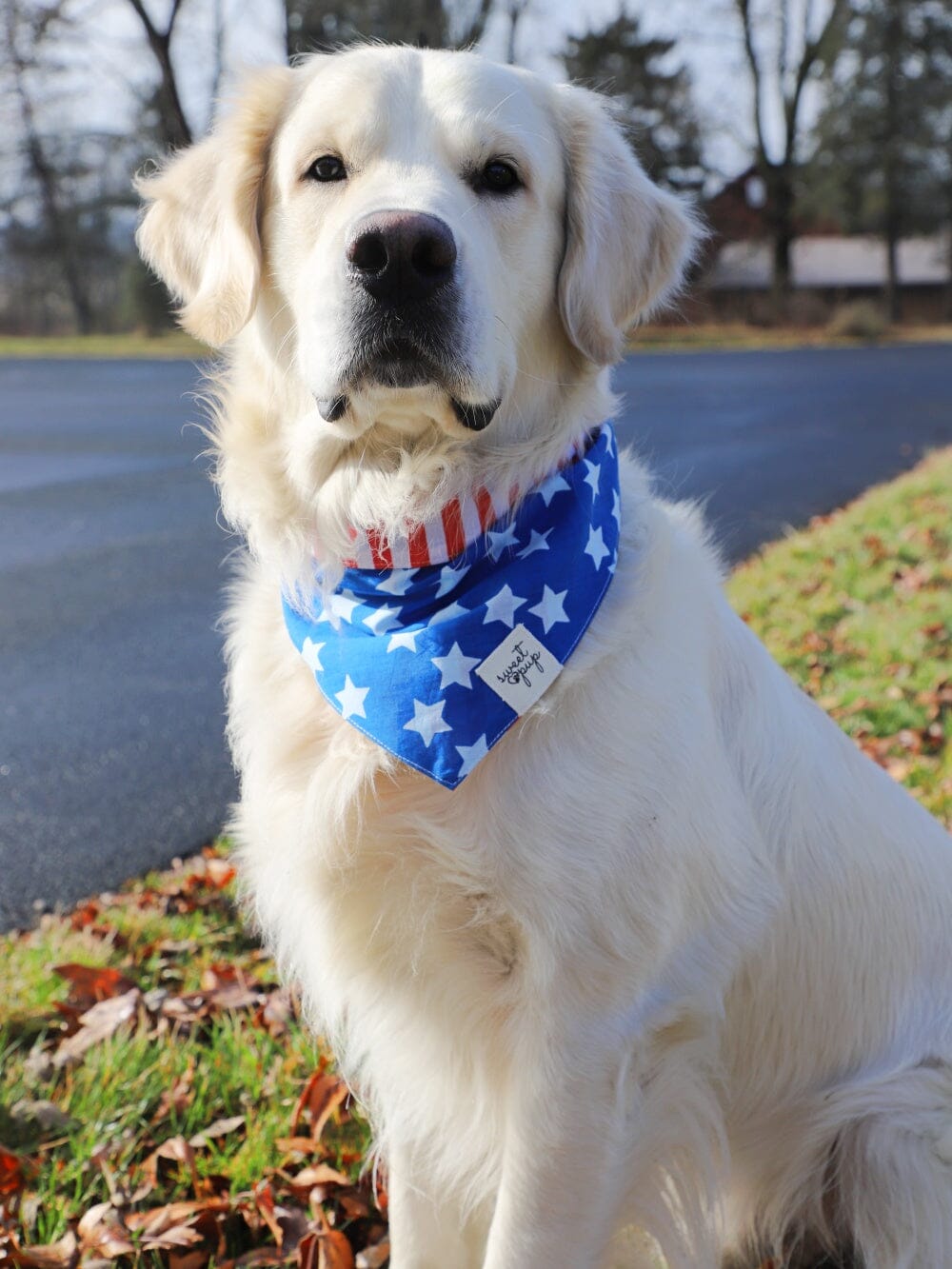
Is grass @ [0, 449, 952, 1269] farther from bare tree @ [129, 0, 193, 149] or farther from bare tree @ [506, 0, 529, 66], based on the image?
bare tree @ [506, 0, 529, 66]

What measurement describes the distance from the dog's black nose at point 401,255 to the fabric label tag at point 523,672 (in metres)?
0.67

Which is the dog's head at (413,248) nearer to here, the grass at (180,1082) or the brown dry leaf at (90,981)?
the grass at (180,1082)

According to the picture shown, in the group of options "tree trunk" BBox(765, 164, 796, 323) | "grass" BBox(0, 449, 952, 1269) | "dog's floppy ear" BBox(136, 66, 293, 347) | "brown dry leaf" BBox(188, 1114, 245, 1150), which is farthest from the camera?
"tree trunk" BBox(765, 164, 796, 323)

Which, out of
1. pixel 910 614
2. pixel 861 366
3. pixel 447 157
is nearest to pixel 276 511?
pixel 447 157

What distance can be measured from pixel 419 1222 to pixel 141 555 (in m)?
6.35

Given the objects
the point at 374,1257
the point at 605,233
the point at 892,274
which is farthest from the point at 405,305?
the point at 892,274

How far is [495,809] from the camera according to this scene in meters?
2.12

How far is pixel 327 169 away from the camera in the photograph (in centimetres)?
243

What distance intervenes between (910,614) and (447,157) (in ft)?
14.7

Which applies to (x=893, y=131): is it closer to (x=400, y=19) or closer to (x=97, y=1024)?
(x=400, y=19)

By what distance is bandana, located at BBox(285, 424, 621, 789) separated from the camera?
2207 millimetres

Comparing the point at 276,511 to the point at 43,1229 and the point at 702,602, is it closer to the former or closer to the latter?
the point at 702,602

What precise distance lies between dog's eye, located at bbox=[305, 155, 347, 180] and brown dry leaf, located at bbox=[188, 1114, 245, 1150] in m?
2.13

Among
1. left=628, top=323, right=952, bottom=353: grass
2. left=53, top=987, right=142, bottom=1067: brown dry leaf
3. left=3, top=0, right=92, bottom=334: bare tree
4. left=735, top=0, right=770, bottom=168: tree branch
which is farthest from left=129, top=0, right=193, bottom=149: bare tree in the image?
left=53, top=987, right=142, bottom=1067: brown dry leaf
